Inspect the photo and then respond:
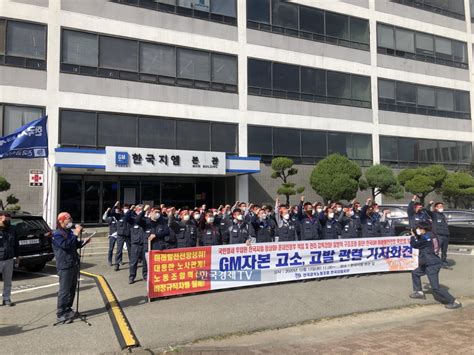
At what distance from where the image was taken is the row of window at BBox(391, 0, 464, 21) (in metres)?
28.3

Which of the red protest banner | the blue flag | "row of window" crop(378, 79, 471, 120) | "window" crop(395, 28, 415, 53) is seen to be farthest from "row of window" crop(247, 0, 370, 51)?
the red protest banner

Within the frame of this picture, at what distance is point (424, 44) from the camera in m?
28.4

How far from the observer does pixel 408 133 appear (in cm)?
2698

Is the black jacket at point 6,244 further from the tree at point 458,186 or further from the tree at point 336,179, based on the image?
the tree at point 458,186

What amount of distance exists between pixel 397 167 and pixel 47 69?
20983 millimetres

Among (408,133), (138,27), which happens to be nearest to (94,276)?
(138,27)

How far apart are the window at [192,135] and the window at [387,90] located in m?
12.4

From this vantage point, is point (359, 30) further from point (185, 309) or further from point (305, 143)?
point (185, 309)

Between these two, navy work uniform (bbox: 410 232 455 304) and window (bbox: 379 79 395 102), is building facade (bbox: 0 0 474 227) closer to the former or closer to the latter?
window (bbox: 379 79 395 102)

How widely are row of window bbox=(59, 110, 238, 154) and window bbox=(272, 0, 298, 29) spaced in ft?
22.4

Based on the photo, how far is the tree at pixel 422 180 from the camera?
22.8 meters

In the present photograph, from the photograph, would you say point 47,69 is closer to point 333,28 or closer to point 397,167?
point 333,28

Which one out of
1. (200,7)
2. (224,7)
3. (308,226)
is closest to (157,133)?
(200,7)

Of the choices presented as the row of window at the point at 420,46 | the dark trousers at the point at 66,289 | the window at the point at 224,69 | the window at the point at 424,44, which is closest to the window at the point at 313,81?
the window at the point at 224,69
